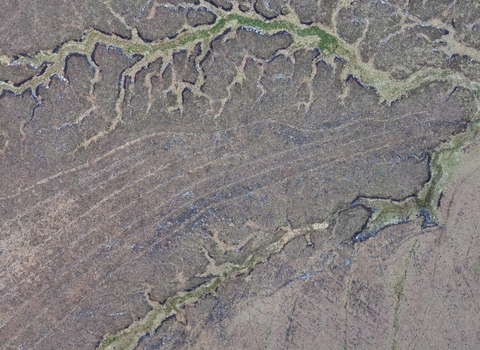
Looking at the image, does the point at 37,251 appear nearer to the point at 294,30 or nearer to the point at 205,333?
the point at 205,333

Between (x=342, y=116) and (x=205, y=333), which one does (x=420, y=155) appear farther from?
(x=205, y=333)

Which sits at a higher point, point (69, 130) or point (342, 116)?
point (342, 116)

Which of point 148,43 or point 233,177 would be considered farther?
point 148,43

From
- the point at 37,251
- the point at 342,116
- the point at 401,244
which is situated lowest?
the point at 37,251

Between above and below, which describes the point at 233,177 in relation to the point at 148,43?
below

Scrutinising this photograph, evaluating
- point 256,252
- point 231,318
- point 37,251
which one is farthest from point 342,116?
point 37,251

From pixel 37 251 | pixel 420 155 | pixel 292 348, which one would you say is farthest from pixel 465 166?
pixel 37 251
